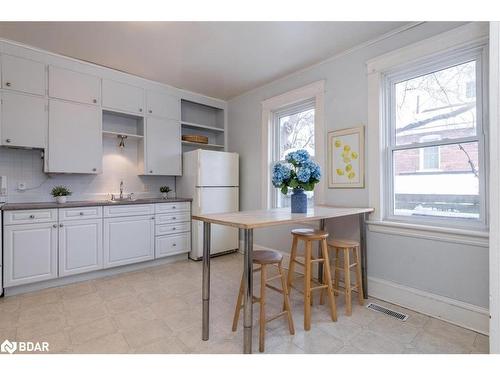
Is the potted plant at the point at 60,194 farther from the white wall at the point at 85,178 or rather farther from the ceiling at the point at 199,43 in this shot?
the ceiling at the point at 199,43

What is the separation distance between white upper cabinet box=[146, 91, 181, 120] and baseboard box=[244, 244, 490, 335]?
11.0 feet

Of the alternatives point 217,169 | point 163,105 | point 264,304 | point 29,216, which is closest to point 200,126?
point 163,105

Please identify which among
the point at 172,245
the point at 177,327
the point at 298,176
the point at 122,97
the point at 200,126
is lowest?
the point at 177,327

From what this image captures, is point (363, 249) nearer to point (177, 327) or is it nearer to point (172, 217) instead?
point (177, 327)

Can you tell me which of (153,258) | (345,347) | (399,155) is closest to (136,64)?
(153,258)

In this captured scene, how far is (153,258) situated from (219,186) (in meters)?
A: 1.35

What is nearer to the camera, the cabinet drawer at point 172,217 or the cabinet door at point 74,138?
the cabinet door at point 74,138

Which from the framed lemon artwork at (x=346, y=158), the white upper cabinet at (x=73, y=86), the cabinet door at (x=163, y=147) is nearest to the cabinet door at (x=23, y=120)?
the white upper cabinet at (x=73, y=86)

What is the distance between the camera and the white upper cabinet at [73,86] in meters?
2.87

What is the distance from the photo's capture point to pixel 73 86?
9.80ft

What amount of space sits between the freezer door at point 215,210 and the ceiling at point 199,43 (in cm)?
164

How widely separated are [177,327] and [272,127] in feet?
9.08

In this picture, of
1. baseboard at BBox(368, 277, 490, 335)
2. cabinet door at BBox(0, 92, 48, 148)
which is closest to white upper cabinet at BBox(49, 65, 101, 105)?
cabinet door at BBox(0, 92, 48, 148)
